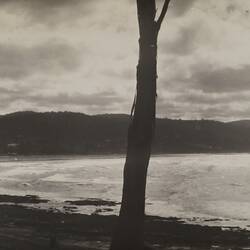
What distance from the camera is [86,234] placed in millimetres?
18703

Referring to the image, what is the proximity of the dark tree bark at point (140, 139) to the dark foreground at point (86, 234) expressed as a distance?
11.0ft

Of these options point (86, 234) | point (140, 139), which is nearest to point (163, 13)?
point (140, 139)

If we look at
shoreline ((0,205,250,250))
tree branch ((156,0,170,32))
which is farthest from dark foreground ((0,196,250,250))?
tree branch ((156,0,170,32))

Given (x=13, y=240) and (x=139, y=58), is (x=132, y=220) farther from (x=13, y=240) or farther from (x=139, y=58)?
(x=13, y=240)

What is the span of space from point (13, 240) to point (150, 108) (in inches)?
248

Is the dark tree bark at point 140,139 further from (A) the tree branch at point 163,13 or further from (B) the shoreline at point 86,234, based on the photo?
(B) the shoreline at point 86,234

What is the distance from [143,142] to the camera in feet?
36.0

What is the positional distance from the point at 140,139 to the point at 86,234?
8717mm

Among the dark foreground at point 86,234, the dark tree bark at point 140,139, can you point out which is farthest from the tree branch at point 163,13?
the dark foreground at point 86,234

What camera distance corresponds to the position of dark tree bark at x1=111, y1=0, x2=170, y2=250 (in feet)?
35.8

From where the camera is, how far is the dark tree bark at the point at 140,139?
1091 centimetres

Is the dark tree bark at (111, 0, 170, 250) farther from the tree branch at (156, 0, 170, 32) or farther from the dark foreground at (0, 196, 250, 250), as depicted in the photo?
the dark foreground at (0, 196, 250, 250)

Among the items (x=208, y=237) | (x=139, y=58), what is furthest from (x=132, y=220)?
(x=208, y=237)

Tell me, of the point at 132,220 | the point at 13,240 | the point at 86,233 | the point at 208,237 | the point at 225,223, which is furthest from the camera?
the point at 225,223
